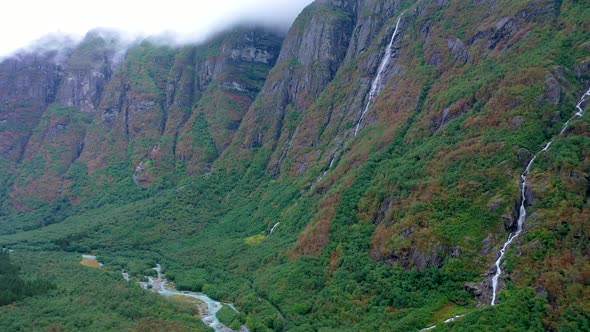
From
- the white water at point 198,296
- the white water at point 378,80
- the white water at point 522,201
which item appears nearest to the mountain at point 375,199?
the white water at point 522,201

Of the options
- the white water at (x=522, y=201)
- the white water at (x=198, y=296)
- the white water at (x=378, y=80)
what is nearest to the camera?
the white water at (x=522, y=201)

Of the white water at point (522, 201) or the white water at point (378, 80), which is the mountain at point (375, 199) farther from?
the white water at point (378, 80)

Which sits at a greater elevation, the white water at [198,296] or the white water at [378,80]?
the white water at [378,80]

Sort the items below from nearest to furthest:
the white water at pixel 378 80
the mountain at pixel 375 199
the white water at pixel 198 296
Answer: the mountain at pixel 375 199
the white water at pixel 198 296
the white water at pixel 378 80

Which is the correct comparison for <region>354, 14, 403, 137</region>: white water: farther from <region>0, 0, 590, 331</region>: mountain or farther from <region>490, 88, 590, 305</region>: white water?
<region>490, 88, 590, 305</region>: white water

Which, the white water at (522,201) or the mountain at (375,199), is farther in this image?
the mountain at (375,199)

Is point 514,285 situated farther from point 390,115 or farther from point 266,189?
point 266,189

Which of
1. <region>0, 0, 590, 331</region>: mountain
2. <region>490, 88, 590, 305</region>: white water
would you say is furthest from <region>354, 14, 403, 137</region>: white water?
<region>490, 88, 590, 305</region>: white water
